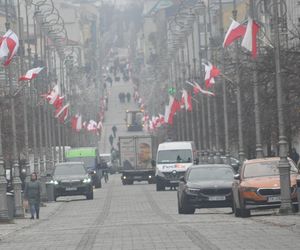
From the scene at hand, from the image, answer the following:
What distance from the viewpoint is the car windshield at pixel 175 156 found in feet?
235

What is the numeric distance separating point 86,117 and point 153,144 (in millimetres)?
65035

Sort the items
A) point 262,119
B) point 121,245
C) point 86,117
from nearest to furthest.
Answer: point 121,245, point 262,119, point 86,117

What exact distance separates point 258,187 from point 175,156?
35.9m

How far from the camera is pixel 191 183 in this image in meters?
41.2

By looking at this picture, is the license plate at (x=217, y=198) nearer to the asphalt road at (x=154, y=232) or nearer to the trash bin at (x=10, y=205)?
the asphalt road at (x=154, y=232)

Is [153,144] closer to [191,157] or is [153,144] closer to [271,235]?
[191,157]

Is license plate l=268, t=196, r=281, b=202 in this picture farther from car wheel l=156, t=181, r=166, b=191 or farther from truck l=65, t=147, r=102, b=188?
truck l=65, t=147, r=102, b=188

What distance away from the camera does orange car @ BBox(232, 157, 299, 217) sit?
36.0 m

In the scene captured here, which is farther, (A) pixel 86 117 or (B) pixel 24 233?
(A) pixel 86 117

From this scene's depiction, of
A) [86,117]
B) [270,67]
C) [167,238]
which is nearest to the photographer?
[167,238]

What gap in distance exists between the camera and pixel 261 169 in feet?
124

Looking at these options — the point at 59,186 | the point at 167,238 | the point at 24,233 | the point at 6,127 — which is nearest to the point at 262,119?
the point at 59,186

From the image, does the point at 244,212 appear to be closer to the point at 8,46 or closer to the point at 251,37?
the point at 251,37

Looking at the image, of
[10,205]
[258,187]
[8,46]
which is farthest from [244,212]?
[8,46]
